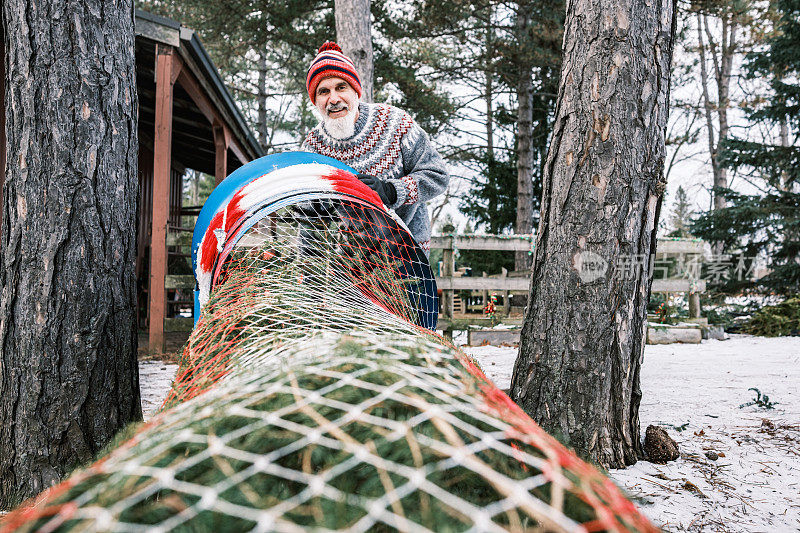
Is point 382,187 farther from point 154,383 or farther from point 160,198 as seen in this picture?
point 160,198

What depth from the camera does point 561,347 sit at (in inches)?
76.9

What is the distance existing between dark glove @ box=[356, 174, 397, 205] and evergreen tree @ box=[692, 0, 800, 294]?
8625mm

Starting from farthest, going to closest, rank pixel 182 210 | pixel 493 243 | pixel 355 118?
pixel 182 210 → pixel 493 243 → pixel 355 118

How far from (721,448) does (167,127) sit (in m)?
4.94

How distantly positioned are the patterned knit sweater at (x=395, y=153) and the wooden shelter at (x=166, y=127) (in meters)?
1.23

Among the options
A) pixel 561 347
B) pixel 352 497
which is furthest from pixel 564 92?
pixel 352 497

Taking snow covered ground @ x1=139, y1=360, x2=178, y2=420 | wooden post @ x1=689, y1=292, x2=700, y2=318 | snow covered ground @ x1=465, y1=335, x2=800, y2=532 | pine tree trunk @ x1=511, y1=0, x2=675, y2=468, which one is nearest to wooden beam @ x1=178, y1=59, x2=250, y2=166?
snow covered ground @ x1=139, y1=360, x2=178, y2=420

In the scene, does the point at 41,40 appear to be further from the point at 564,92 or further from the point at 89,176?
the point at 564,92

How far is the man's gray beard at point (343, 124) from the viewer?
2645 mm

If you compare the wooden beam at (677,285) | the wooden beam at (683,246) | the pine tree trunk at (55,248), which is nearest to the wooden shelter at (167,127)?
the pine tree trunk at (55,248)

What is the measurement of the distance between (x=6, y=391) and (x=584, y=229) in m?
2.11

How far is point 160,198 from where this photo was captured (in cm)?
484

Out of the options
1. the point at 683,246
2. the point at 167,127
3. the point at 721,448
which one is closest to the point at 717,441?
the point at 721,448

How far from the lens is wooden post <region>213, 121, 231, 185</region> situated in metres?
7.00
